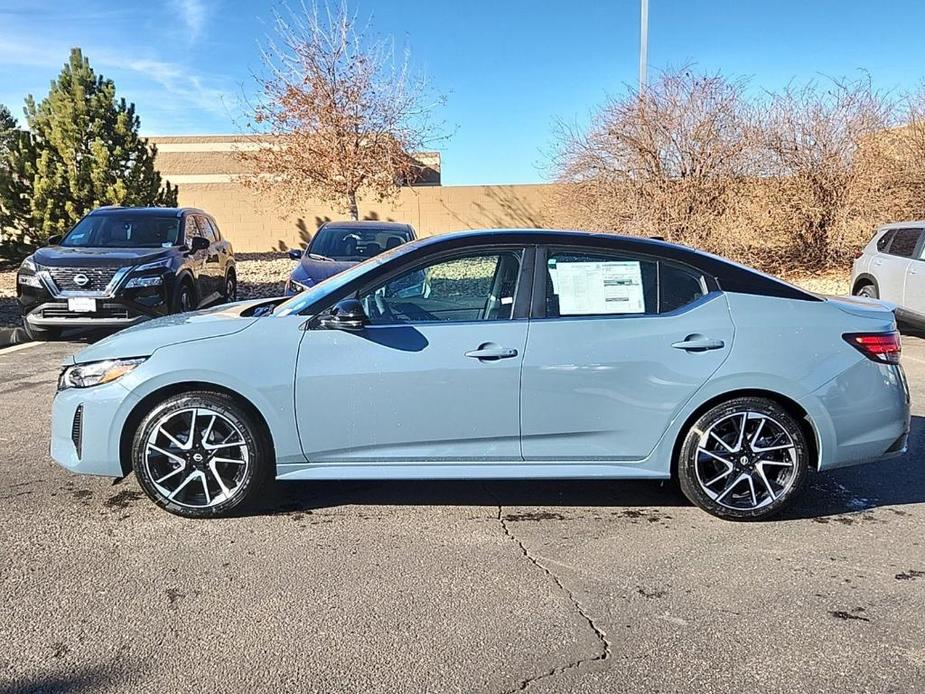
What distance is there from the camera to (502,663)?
2.85 m

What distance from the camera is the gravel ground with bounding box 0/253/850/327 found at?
13.1 m

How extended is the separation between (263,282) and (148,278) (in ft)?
23.8

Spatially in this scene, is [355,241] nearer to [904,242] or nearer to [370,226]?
[370,226]

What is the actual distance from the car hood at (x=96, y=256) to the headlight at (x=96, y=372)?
5535 mm

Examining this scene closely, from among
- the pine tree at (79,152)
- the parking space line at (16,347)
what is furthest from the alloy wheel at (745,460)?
the pine tree at (79,152)

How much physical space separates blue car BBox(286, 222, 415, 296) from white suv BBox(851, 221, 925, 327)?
21.3ft

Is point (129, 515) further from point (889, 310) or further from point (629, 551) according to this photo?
point (889, 310)

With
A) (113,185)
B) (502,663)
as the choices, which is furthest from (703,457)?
(113,185)

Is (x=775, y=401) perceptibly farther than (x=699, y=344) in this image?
Yes

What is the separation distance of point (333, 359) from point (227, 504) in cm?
98

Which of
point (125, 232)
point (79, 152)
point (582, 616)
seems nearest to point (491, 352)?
point (582, 616)

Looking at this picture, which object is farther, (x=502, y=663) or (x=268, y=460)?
(x=268, y=460)

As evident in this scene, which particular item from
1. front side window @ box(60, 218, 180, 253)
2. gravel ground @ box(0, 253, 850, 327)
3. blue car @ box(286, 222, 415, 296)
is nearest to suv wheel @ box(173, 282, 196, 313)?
front side window @ box(60, 218, 180, 253)

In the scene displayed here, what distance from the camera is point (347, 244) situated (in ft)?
35.2
